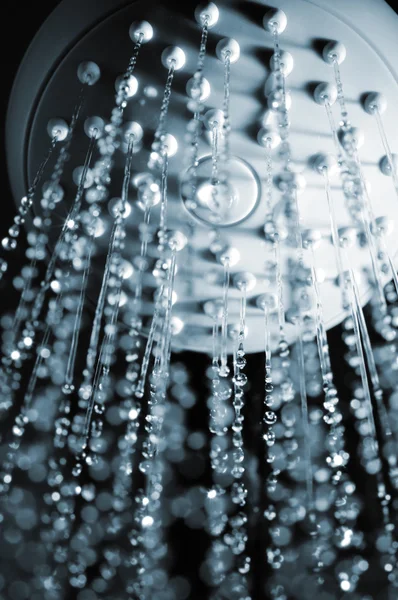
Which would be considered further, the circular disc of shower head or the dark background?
the dark background

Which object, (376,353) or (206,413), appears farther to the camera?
(206,413)

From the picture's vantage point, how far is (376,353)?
1.74m

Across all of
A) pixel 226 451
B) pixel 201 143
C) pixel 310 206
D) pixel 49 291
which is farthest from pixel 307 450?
pixel 201 143

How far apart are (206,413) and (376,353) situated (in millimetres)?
526

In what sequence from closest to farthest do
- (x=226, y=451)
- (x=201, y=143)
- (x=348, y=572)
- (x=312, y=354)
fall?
(x=201, y=143), (x=312, y=354), (x=348, y=572), (x=226, y=451)

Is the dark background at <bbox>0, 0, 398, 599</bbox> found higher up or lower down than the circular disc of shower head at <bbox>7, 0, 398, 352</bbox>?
higher up

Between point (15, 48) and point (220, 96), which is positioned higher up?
point (15, 48)

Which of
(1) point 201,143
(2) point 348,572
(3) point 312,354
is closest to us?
(1) point 201,143

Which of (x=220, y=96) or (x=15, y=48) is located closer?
(x=220, y=96)

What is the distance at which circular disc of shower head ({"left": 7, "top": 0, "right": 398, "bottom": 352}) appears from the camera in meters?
0.86

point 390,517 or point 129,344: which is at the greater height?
point 129,344

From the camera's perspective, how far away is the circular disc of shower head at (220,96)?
0.86 meters

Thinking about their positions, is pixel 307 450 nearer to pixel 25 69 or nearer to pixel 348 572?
pixel 348 572

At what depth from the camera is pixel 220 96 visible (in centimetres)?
87
